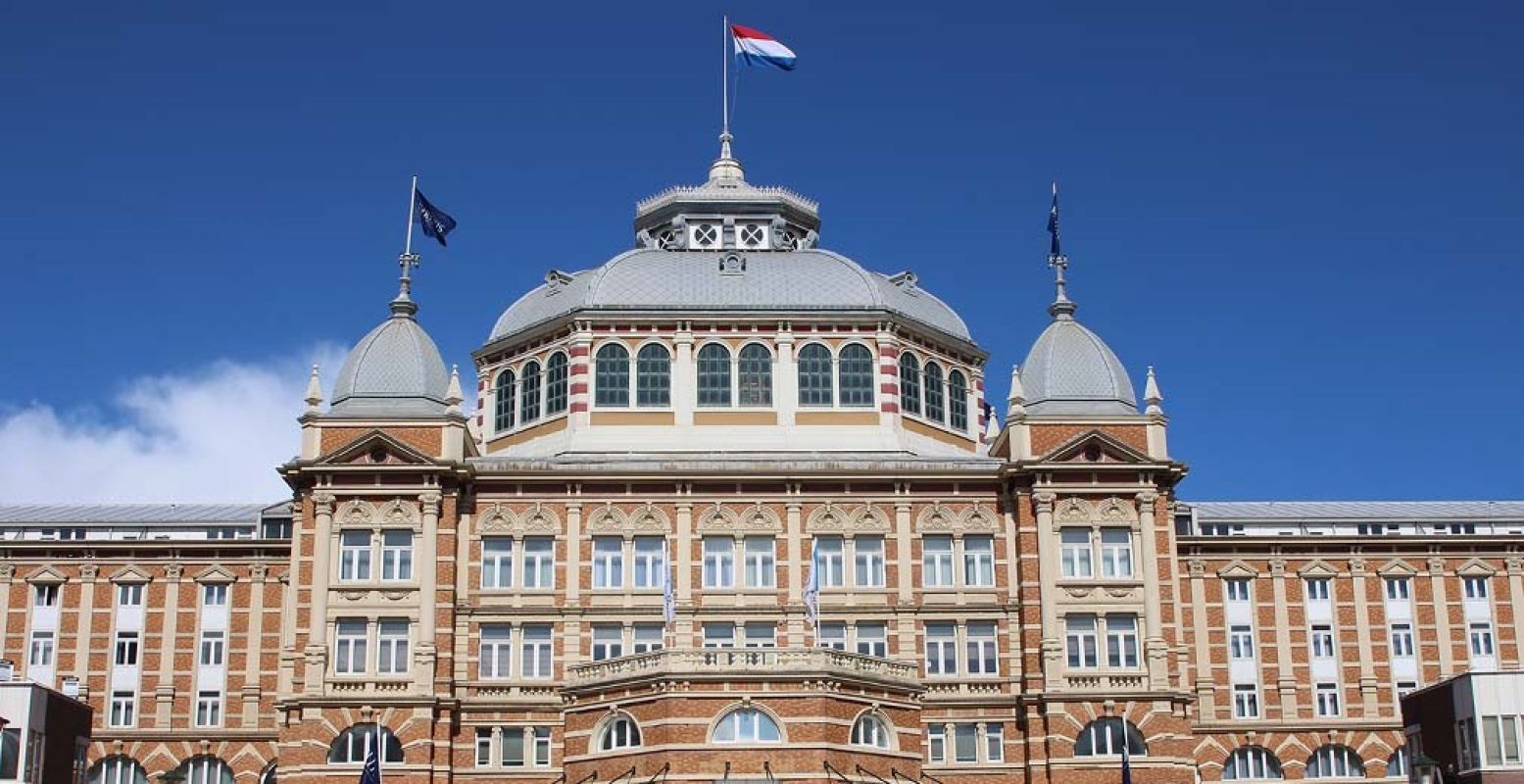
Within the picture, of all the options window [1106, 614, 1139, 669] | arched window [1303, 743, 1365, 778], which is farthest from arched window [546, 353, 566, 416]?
arched window [1303, 743, 1365, 778]

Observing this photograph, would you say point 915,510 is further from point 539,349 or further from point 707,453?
point 539,349

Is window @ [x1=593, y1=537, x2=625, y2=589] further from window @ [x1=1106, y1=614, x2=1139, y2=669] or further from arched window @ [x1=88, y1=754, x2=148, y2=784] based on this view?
arched window @ [x1=88, y1=754, x2=148, y2=784]

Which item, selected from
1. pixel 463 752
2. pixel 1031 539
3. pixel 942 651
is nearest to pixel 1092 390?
pixel 1031 539

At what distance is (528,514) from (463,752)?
10.7 meters

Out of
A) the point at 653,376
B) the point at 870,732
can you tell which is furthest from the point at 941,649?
the point at 653,376

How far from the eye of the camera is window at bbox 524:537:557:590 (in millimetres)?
87381

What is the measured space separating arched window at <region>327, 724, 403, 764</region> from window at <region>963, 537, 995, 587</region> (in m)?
25.3

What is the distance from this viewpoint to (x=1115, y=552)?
8675 centimetres

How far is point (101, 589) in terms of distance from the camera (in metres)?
92.8

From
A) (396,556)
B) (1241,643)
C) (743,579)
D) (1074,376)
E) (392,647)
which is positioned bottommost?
(392,647)

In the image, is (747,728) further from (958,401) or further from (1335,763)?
(1335,763)

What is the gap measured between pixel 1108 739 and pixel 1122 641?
14.2 ft

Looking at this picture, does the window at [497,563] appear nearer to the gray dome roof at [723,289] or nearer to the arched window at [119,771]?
the gray dome roof at [723,289]

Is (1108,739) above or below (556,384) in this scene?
below
